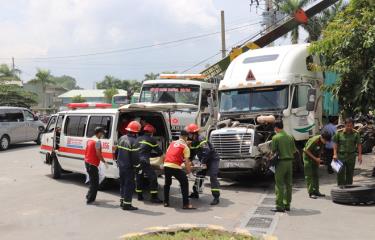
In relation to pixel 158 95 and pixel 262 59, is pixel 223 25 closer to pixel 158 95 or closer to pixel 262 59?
pixel 158 95

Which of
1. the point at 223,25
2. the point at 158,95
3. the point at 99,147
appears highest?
the point at 223,25

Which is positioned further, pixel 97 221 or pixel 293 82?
pixel 293 82

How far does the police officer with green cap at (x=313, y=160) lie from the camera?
9770 millimetres

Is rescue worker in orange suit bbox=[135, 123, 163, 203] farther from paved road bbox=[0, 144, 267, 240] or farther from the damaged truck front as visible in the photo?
the damaged truck front

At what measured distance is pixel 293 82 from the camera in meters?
12.2

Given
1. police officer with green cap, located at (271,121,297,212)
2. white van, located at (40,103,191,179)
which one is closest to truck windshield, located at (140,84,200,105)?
white van, located at (40,103,191,179)

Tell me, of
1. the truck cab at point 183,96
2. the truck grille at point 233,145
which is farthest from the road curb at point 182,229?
the truck cab at point 183,96

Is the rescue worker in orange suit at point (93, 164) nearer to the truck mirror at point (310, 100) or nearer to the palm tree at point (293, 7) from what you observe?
the truck mirror at point (310, 100)

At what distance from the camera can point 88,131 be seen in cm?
1117

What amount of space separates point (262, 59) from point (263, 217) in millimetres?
5904

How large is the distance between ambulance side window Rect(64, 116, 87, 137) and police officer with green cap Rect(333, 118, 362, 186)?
5.89m

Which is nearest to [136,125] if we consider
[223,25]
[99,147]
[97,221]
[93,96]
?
[99,147]

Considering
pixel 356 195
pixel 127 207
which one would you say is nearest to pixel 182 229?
pixel 127 207

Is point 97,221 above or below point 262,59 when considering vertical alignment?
below
